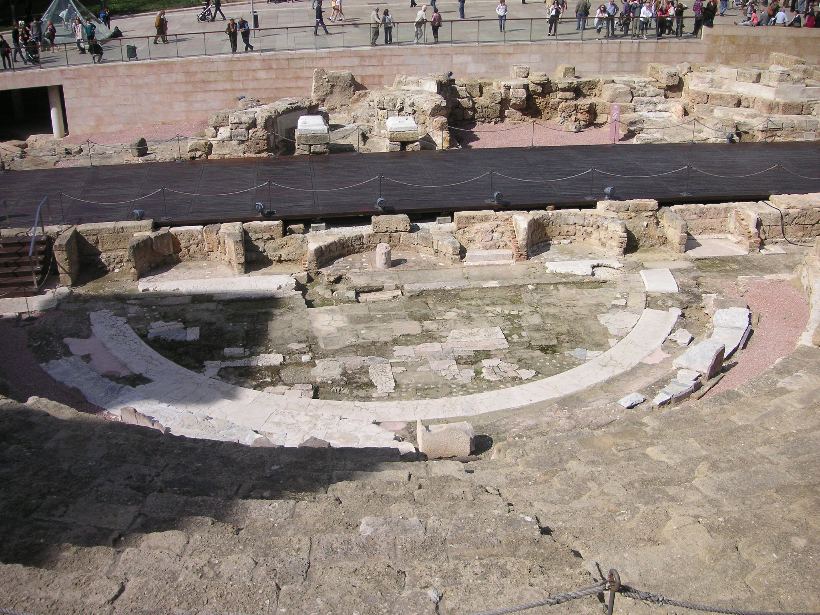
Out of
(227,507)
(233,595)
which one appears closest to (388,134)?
(227,507)

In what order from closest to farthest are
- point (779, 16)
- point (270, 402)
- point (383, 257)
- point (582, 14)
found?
1. point (270, 402)
2. point (383, 257)
3. point (779, 16)
4. point (582, 14)

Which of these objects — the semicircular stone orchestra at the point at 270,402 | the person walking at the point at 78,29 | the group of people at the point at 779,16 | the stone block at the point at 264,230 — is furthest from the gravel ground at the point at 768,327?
the person walking at the point at 78,29

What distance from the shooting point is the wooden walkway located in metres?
17.1

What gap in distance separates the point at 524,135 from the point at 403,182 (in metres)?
8.52

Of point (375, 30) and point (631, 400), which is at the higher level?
point (375, 30)

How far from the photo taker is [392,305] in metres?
14.9

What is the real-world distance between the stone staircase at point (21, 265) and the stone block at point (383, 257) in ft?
18.8

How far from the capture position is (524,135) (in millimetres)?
25766

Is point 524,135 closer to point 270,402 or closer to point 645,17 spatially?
point 645,17

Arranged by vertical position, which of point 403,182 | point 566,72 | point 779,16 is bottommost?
point 403,182

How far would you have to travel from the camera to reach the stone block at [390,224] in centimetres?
1641

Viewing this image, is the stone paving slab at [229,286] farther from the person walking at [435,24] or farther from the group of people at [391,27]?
the person walking at [435,24]

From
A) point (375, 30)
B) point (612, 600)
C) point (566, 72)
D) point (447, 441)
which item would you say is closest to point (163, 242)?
point (447, 441)

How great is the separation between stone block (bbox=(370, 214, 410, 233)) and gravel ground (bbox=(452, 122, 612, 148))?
9288 millimetres
